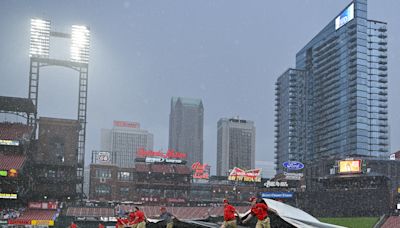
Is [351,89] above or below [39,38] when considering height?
above

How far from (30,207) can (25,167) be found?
17.9 ft

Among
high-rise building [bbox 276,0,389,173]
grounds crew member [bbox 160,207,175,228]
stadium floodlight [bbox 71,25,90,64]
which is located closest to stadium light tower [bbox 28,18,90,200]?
stadium floodlight [bbox 71,25,90,64]

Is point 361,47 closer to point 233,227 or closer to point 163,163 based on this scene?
point 163,163

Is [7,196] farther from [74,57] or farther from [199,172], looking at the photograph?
[199,172]

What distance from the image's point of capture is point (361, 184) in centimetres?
6988

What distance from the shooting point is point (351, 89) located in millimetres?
158000

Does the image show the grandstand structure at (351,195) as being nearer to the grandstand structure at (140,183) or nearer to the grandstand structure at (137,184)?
the grandstand structure at (140,183)

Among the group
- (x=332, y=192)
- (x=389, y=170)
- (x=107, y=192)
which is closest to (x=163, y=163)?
(x=107, y=192)

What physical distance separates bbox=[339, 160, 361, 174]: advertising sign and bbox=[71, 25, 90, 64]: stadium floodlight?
40.7 meters

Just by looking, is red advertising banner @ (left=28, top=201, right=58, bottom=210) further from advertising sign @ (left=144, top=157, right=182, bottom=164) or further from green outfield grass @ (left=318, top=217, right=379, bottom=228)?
green outfield grass @ (left=318, top=217, right=379, bottom=228)

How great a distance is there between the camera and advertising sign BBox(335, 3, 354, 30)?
527 feet

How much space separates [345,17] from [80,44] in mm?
106798

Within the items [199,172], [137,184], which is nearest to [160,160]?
[137,184]

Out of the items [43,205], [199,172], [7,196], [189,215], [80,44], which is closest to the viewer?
[7,196]
